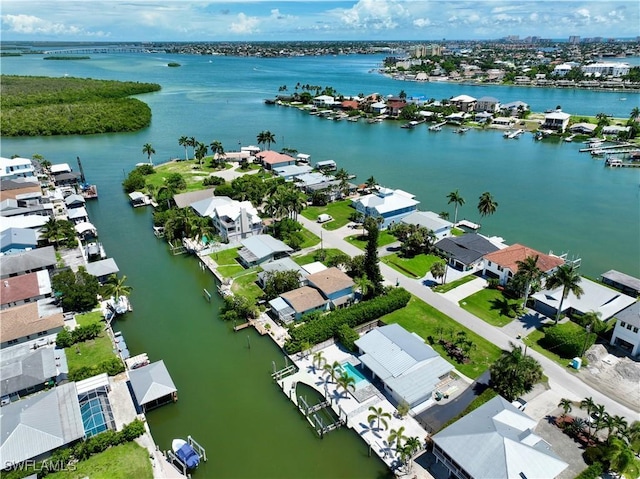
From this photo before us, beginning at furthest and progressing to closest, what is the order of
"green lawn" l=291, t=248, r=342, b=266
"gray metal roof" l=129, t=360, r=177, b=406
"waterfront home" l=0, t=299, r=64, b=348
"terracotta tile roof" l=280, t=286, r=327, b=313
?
1. "green lawn" l=291, t=248, r=342, b=266
2. "terracotta tile roof" l=280, t=286, r=327, b=313
3. "waterfront home" l=0, t=299, r=64, b=348
4. "gray metal roof" l=129, t=360, r=177, b=406

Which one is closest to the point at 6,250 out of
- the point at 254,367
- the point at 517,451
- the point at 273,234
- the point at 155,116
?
the point at 273,234

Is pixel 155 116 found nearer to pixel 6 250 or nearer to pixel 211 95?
pixel 211 95

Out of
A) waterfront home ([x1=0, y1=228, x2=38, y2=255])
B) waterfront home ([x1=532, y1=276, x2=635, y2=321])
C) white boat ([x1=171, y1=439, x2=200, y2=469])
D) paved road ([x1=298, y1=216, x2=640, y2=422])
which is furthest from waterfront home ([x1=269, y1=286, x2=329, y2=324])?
waterfront home ([x1=0, y1=228, x2=38, y2=255])

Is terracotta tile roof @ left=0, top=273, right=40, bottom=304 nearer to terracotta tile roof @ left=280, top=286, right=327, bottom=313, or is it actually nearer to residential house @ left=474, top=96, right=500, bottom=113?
terracotta tile roof @ left=280, top=286, right=327, bottom=313

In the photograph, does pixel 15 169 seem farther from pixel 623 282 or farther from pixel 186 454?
pixel 623 282

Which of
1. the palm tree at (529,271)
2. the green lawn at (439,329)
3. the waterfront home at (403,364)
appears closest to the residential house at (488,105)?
the palm tree at (529,271)

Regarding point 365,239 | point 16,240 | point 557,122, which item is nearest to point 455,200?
point 365,239

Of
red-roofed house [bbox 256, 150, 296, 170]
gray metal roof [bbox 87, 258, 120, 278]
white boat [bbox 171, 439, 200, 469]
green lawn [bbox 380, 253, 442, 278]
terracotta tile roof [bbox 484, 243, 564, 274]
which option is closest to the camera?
white boat [bbox 171, 439, 200, 469]
